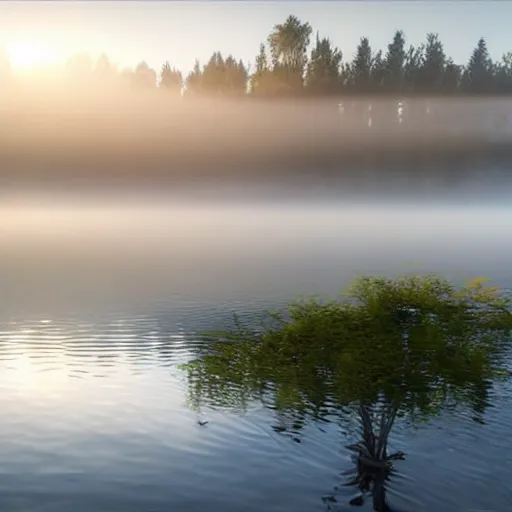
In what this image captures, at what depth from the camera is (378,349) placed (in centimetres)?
4222

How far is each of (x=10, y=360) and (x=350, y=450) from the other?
403 ft

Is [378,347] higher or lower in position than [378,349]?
higher

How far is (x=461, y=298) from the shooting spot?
47938 millimetres

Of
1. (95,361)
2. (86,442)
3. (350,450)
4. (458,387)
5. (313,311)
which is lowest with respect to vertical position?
(95,361)

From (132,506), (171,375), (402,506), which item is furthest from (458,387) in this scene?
(171,375)

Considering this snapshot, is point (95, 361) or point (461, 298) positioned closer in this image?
point (461, 298)

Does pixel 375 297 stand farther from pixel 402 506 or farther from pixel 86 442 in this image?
pixel 86 442

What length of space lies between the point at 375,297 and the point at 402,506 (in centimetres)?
2090

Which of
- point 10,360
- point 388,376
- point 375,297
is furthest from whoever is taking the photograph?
point 10,360

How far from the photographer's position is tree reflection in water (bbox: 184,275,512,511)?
1674 inches

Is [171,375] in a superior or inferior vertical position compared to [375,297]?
inferior

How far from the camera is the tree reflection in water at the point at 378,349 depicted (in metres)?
42.5

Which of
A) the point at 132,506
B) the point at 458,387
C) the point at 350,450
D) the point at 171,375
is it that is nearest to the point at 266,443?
the point at 350,450

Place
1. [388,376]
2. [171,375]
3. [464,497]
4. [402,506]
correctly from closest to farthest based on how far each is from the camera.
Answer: [388,376] < [402,506] < [464,497] < [171,375]
